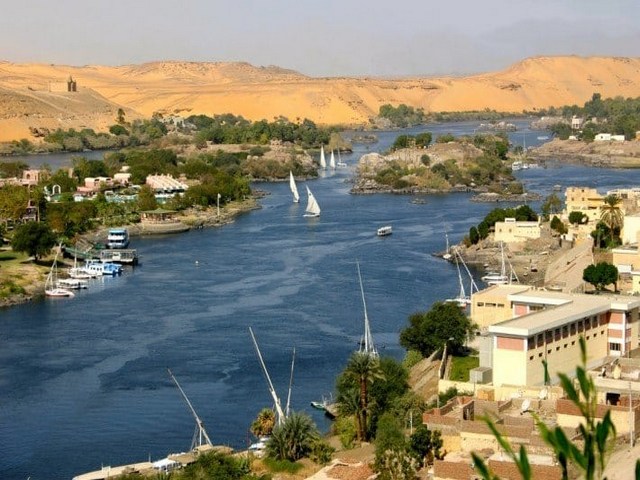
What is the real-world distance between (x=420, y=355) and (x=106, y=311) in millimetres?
6047

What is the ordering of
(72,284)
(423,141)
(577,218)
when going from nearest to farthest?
(72,284), (577,218), (423,141)

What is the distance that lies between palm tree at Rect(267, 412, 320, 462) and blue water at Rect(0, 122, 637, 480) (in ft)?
3.73

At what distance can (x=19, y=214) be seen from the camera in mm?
24672

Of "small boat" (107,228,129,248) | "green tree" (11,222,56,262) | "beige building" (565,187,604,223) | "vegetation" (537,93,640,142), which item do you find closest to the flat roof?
"beige building" (565,187,604,223)

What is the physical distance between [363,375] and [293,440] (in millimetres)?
1081

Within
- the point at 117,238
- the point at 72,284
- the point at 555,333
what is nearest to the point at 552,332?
the point at 555,333

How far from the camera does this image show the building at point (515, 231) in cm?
2178

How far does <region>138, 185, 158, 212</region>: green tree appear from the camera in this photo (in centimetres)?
2786

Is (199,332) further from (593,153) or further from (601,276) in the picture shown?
(593,153)

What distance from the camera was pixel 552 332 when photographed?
10.2m

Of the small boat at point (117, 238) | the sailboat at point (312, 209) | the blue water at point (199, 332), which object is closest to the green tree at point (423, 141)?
the sailboat at point (312, 209)

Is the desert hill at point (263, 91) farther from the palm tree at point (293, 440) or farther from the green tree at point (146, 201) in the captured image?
the palm tree at point (293, 440)

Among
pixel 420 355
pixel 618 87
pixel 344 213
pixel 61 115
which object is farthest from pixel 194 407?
pixel 618 87

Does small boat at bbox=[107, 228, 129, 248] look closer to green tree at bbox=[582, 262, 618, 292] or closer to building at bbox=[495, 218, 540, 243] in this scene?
building at bbox=[495, 218, 540, 243]
